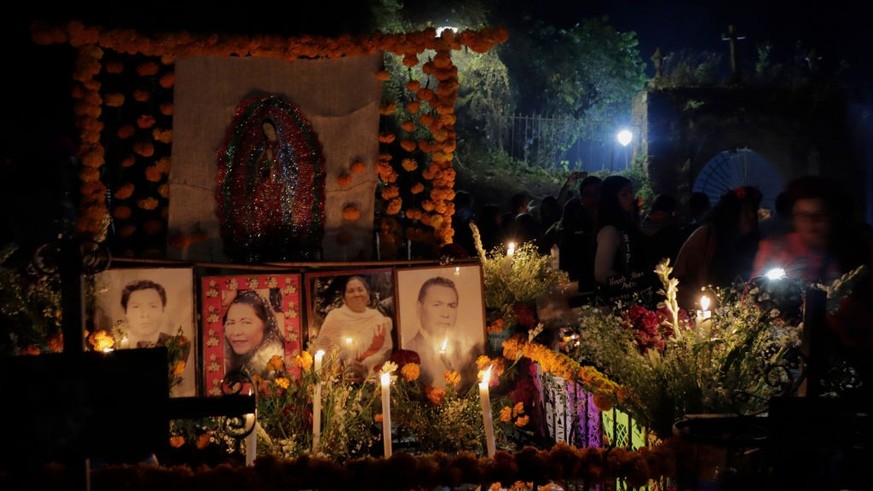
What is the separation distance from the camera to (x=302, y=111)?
6.20 m

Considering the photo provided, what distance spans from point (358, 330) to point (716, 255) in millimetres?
2581

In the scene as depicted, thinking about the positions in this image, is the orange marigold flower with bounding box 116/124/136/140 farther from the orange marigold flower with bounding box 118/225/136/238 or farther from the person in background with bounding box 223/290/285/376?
the person in background with bounding box 223/290/285/376

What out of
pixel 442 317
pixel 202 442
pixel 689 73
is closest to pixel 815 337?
pixel 442 317

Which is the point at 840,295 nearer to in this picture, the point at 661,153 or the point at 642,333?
the point at 642,333

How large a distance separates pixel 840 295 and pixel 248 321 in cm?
384

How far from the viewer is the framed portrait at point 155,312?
5.41 meters

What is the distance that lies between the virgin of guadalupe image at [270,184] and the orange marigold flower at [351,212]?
18cm

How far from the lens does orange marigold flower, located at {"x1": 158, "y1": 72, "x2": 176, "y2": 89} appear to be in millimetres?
5992

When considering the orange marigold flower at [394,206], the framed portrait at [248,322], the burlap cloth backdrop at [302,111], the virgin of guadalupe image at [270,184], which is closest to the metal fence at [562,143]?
the orange marigold flower at [394,206]

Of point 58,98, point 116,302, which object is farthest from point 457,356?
point 58,98

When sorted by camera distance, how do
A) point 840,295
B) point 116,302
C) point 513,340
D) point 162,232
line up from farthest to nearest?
point 162,232 < point 513,340 < point 116,302 < point 840,295

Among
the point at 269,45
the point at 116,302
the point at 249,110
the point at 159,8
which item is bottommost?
the point at 116,302

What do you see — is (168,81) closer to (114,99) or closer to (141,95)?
(141,95)

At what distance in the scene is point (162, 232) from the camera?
6.34m
